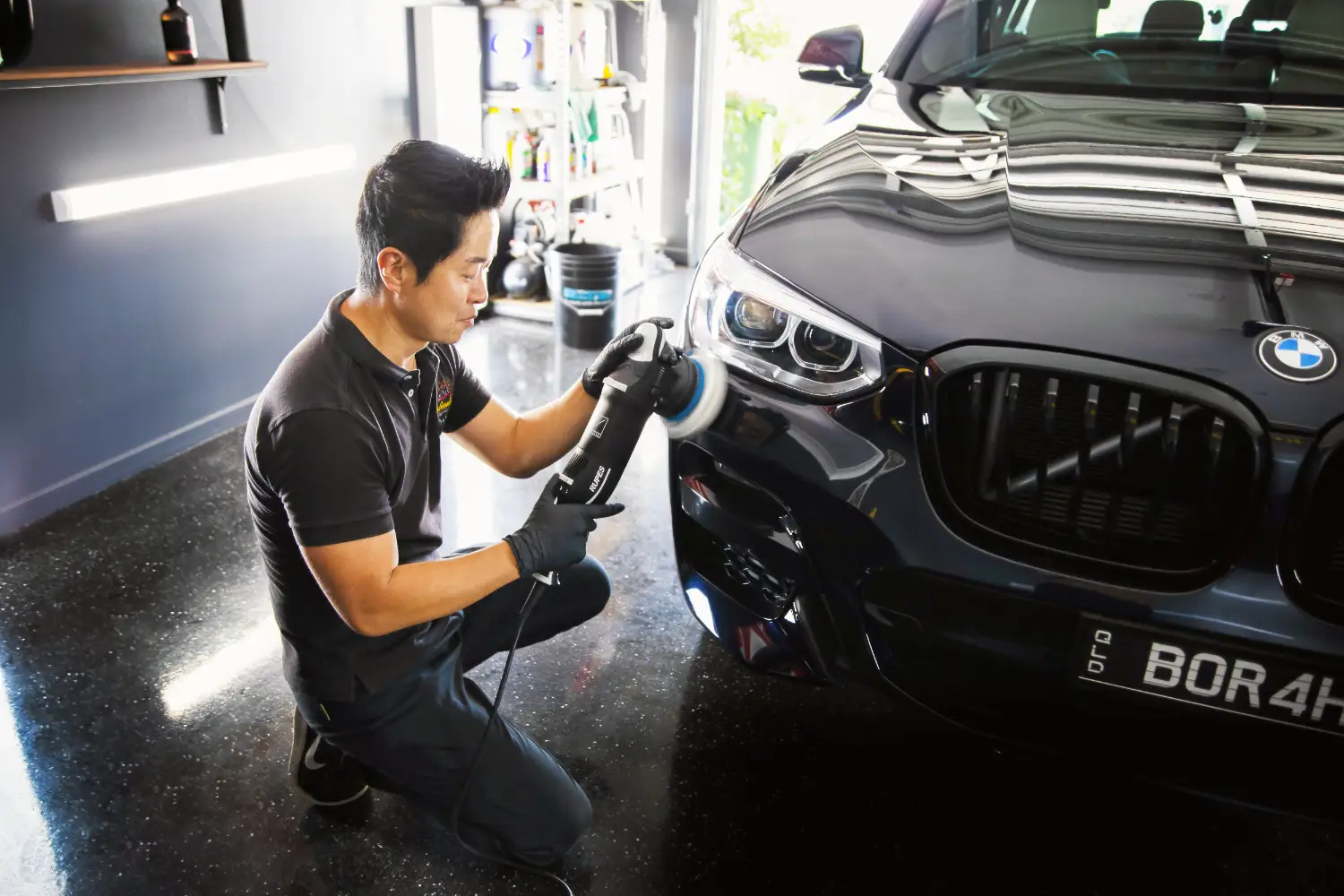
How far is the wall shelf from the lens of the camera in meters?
2.20

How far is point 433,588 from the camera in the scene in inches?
54.2

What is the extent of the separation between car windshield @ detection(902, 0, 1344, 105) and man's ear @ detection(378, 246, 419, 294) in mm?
1316

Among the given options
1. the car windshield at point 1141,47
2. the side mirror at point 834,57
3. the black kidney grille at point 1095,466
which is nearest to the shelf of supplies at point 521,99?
the side mirror at point 834,57

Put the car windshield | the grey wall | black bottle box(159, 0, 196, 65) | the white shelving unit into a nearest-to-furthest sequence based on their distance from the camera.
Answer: the car windshield, black bottle box(159, 0, 196, 65), the white shelving unit, the grey wall

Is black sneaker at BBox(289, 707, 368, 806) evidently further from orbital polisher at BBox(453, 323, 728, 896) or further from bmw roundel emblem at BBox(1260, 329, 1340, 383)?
bmw roundel emblem at BBox(1260, 329, 1340, 383)

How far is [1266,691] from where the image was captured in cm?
118

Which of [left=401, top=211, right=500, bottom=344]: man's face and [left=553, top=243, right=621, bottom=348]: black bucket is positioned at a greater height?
[left=401, top=211, right=500, bottom=344]: man's face

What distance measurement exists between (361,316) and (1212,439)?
44.4 inches

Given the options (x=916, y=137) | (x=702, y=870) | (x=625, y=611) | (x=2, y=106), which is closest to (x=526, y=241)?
(x=2, y=106)

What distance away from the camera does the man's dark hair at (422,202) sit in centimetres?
131

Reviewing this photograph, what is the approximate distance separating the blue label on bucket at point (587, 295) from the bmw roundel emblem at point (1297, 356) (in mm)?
2962

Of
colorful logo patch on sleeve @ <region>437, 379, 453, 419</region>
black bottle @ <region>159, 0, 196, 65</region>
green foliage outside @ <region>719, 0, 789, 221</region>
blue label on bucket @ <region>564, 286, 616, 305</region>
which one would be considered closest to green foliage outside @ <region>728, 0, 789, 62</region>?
green foliage outside @ <region>719, 0, 789, 221</region>

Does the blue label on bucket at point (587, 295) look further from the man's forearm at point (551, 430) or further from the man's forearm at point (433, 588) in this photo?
the man's forearm at point (433, 588)

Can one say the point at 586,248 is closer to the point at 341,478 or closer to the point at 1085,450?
the point at 341,478
